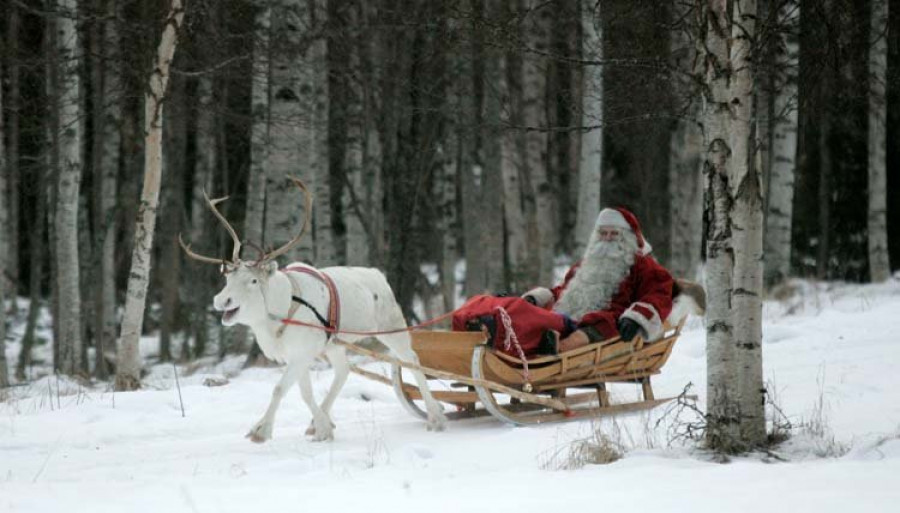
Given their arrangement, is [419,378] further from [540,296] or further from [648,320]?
A: [648,320]

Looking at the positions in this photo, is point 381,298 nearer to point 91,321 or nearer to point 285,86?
point 285,86

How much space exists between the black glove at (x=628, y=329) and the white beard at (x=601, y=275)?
56 cm

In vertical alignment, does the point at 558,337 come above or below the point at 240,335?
above

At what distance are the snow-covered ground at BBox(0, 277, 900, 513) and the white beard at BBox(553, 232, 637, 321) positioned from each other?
129 cm

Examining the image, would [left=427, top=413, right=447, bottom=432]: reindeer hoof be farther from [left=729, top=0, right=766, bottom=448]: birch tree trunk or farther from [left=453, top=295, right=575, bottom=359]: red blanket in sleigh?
[left=729, top=0, right=766, bottom=448]: birch tree trunk

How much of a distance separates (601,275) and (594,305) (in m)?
0.29

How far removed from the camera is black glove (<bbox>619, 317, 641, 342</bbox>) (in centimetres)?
909

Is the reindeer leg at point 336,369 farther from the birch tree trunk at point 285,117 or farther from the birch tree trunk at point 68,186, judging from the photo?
the birch tree trunk at point 68,186

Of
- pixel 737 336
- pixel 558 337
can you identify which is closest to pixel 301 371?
pixel 558 337

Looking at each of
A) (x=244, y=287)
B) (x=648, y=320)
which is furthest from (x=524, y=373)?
(x=244, y=287)

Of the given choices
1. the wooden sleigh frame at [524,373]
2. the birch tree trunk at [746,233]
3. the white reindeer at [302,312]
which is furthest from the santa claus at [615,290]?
the birch tree trunk at [746,233]

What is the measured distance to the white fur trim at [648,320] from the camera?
29.9 ft

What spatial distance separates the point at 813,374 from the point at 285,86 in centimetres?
724

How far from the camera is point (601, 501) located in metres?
5.34
